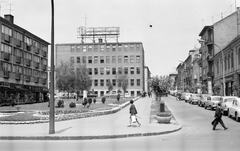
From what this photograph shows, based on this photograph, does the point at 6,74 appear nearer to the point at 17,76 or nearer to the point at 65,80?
the point at 17,76

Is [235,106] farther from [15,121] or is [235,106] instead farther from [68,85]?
[68,85]

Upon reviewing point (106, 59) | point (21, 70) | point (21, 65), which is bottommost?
point (21, 70)

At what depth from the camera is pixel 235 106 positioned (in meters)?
22.1

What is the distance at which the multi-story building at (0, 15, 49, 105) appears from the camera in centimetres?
4594

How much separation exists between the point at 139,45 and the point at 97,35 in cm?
1434

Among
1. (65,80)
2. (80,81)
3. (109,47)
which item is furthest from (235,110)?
(109,47)

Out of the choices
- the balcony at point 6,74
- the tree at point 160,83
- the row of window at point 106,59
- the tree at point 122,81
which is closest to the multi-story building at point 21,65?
the balcony at point 6,74

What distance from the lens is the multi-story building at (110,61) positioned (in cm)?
10119

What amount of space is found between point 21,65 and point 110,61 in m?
51.5

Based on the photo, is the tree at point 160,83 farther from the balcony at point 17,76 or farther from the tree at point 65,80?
the tree at point 65,80

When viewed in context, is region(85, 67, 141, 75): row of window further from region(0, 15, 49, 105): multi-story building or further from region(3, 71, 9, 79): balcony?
region(3, 71, 9, 79): balcony

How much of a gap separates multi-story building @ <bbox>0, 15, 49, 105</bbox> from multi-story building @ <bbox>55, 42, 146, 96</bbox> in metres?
36.8

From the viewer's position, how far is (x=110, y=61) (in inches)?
4033

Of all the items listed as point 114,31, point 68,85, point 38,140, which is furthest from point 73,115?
point 114,31
